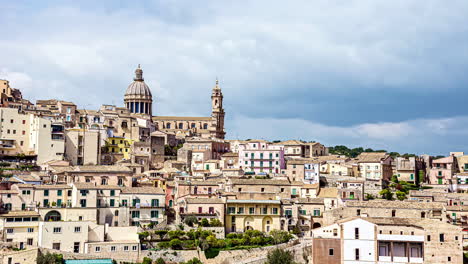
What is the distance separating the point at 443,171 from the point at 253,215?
3298 centimetres

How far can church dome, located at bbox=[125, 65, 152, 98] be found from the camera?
11756 centimetres

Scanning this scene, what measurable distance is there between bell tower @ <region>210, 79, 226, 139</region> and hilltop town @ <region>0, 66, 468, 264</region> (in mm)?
34370

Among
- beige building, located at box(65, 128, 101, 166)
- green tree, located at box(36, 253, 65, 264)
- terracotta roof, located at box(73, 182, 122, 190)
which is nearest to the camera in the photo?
green tree, located at box(36, 253, 65, 264)

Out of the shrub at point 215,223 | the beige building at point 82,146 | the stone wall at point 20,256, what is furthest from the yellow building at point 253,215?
the beige building at point 82,146

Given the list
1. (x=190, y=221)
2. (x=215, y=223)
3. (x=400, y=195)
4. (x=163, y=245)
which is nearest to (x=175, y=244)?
(x=163, y=245)

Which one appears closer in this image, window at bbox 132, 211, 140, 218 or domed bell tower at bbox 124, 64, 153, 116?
window at bbox 132, 211, 140, 218

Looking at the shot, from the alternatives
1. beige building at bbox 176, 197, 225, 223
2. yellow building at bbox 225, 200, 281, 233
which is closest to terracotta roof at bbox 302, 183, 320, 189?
yellow building at bbox 225, 200, 281, 233

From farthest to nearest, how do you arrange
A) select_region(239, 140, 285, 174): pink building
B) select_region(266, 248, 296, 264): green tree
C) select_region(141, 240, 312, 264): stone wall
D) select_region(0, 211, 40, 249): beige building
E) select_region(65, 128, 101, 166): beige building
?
1. select_region(239, 140, 285, 174): pink building
2. select_region(65, 128, 101, 166): beige building
3. select_region(141, 240, 312, 264): stone wall
4. select_region(266, 248, 296, 264): green tree
5. select_region(0, 211, 40, 249): beige building

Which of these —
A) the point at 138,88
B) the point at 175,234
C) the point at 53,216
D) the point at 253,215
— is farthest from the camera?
the point at 138,88

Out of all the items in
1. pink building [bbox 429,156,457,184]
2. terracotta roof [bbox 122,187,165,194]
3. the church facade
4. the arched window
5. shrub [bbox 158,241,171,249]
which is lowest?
shrub [bbox 158,241,171,249]

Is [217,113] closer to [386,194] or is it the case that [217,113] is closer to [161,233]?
[386,194]

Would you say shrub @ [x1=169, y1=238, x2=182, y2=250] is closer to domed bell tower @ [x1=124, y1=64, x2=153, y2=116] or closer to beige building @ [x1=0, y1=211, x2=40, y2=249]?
beige building @ [x1=0, y1=211, x2=40, y2=249]

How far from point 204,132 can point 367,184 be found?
158 feet

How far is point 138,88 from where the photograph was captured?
389 feet
